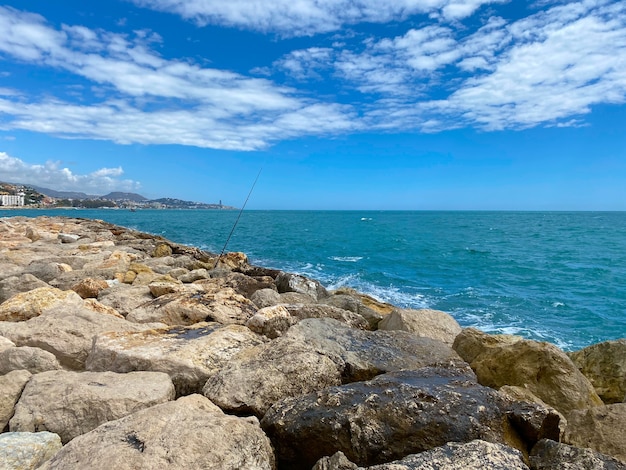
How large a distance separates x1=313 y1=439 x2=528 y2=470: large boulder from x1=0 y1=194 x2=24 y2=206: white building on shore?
132408mm

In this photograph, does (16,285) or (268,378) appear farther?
(16,285)

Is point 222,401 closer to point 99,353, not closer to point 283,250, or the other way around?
point 99,353

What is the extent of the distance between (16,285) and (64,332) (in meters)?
3.90

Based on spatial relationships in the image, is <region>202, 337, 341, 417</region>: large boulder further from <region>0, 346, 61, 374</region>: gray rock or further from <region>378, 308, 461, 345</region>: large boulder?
<region>378, 308, 461, 345</region>: large boulder

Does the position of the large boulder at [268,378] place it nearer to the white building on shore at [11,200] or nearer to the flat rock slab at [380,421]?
the flat rock slab at [380,421]

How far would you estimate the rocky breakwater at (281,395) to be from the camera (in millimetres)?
2537

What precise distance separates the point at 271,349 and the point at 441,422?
1.87 m

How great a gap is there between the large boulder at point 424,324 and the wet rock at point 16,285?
6113mm

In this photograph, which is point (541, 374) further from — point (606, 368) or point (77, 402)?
point (77, 402)

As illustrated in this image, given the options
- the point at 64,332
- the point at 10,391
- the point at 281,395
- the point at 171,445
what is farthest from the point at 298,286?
the point at 171,445

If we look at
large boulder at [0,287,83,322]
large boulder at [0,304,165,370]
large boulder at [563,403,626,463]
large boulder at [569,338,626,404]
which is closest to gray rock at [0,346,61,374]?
large boulder at [0,304,165,370]

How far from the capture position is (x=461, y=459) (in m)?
2.33

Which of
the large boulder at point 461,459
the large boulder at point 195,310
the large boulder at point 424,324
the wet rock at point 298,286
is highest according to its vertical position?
the large boulder at point 461,459

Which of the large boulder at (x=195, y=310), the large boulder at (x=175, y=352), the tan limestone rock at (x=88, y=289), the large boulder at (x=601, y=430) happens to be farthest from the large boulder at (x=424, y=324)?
the tan limestone rock at (x=88, y=289)
